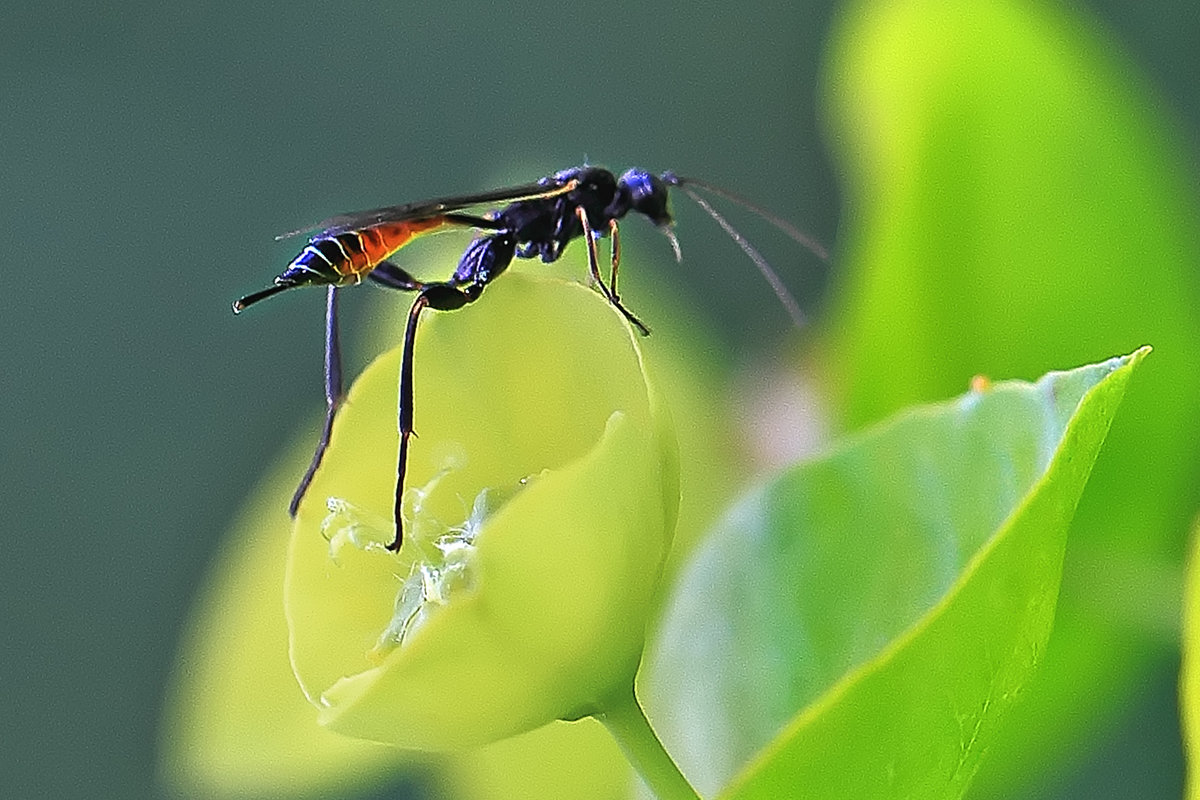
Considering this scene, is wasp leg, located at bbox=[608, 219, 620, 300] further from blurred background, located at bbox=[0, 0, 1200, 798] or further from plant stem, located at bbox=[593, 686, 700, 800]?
blurred background, located at bbox=[0, 0, 1200, 798]

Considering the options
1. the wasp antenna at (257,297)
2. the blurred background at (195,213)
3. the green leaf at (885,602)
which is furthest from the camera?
the blurred background at (195,213)

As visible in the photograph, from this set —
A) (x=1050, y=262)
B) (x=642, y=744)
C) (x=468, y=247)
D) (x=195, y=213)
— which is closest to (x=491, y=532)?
(x=642, y=744)

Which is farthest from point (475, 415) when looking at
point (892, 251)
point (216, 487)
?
point (216, 487)

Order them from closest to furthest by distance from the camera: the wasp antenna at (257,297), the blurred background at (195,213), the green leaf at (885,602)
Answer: the green leaf at (885,602) < the wasp antenna at (257,297) < the blurred background at (195,213)

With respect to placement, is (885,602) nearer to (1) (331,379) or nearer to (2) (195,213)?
(1) (331,379)

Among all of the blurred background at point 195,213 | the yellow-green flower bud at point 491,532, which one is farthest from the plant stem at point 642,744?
the blurred background at point 195,213

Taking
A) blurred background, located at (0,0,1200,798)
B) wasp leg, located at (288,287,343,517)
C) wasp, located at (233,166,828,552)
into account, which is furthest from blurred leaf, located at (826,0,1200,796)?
blurred background, located at (0,0,1200,798)

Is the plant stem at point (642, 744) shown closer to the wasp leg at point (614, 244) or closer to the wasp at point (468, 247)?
the wasp at point (468, 247)
